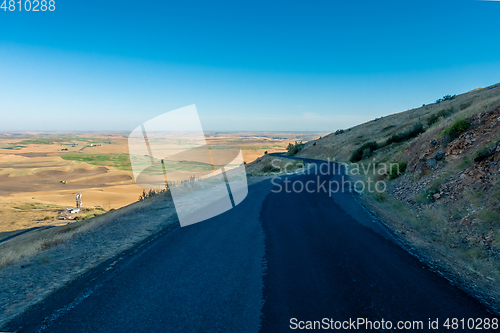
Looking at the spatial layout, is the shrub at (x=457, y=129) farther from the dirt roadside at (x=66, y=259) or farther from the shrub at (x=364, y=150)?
the shrub at (x=364, y=150)

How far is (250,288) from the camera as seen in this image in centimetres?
400

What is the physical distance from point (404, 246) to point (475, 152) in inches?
246

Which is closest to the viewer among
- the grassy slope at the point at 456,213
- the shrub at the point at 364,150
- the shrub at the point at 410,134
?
the grassy slope at the point at 456,213

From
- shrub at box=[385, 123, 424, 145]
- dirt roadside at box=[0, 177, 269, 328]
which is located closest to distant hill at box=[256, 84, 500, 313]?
dirt roadside at box=[0, 177, 269, 328]

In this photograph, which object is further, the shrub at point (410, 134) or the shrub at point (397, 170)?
the shrub at point (410, 134)

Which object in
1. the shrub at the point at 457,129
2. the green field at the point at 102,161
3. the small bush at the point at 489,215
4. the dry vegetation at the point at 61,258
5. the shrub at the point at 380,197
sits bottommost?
the green field at the point at 102,161

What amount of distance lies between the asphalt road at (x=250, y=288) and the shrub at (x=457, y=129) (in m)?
8.73

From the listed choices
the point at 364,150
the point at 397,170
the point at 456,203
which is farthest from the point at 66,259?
the point at 364,150

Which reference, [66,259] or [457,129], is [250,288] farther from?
[457,129]

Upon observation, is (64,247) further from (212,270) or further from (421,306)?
(421,306)

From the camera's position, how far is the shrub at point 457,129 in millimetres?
11437

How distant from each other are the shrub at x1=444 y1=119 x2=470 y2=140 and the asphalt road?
8.73 metres

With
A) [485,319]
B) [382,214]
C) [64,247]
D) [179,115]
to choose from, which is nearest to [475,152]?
[382,214]

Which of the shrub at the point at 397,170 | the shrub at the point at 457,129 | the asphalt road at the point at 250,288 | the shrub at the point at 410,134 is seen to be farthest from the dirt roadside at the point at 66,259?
the shrub at the point at 410,134
